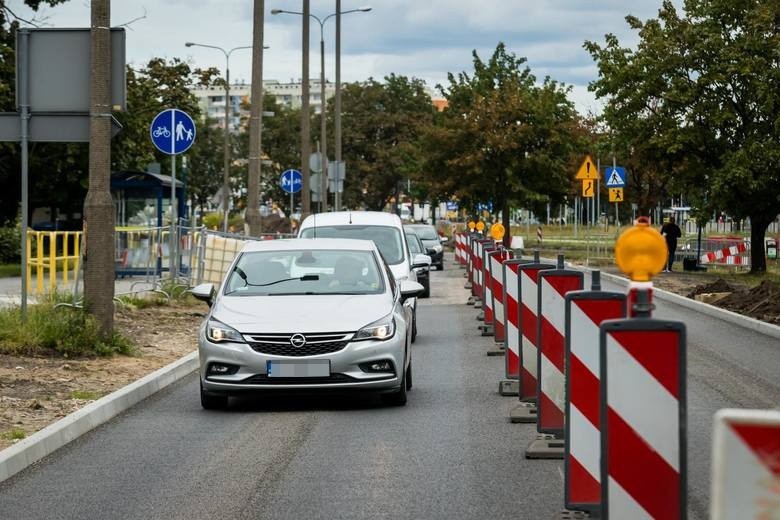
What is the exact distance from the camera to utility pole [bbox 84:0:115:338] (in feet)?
50.4

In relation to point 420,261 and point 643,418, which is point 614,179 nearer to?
point 420,261

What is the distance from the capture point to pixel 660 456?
546 cm

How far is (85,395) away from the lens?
12.1m

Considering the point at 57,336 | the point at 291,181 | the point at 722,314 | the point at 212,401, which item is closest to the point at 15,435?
the point at 212,401

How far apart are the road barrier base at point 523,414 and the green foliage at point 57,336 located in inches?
220

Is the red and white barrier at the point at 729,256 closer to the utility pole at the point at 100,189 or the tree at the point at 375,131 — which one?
the utility pole at the point at 100,189

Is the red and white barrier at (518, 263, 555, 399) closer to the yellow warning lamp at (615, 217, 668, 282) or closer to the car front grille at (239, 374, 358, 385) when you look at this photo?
the car front grille at (239, 374, 358, 385)

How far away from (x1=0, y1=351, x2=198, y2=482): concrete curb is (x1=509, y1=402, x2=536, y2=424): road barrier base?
10.3 feet

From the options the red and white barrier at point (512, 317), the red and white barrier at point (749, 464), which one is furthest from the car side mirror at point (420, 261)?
the red and white barrier at point (749, 464)

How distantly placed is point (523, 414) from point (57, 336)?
6074 mm

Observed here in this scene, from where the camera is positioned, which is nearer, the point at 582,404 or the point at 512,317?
the point at 582,404

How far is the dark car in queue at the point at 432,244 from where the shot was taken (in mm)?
42978

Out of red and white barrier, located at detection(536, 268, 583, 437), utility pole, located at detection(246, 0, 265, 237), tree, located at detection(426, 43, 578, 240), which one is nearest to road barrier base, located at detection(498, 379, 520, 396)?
red and white barrier, located at detection(536, 268, 583, 437)

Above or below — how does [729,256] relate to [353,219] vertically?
below
